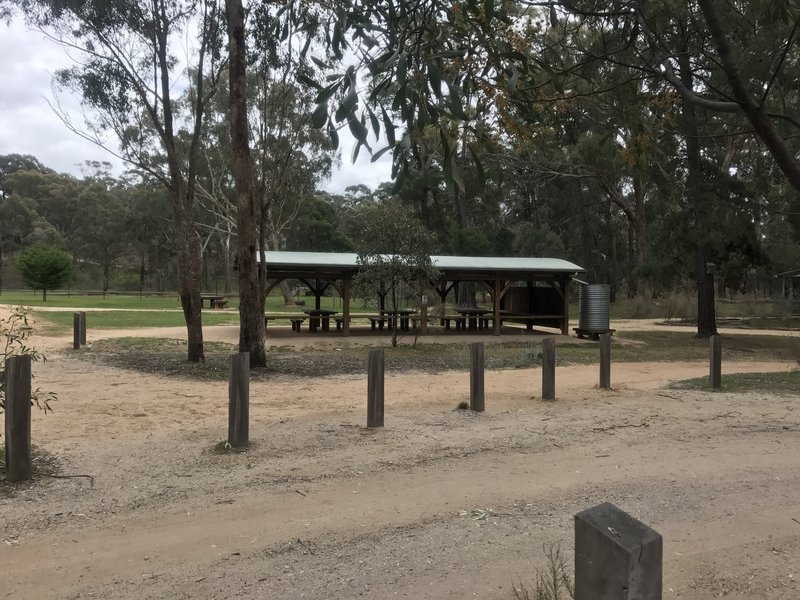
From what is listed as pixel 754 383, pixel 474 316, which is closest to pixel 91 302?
pixel 474 316

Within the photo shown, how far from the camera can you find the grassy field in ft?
42.8

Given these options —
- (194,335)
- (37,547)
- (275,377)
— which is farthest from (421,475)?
(194,335)

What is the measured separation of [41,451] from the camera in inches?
228

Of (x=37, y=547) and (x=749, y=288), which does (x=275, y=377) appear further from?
(x=749, y=288)

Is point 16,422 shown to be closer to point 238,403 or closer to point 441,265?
point 238,403

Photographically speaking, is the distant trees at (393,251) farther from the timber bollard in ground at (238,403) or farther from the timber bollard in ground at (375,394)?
the timber bollard in ground at (238,403)

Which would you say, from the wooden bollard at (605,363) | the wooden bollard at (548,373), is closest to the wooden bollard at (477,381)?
the wooden bollard at (548,373)

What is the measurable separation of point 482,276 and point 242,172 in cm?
1245

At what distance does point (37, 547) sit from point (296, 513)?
1.55m

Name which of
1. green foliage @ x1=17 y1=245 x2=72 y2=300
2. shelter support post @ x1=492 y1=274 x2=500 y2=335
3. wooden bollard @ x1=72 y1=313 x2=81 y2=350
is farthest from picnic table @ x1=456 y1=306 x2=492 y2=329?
green foliage @ x1=17 y1=245 x2=72 y2=300

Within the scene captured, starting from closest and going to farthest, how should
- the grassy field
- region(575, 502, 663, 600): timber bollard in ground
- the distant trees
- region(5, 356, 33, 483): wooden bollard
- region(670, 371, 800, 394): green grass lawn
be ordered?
region(575, 502, 663, 600): timber bollard in ground → region(5, 356, 33, 483): wooden bollard → region(670, 371, 800, 394): green grass lawn → the grassy field → the distant trees

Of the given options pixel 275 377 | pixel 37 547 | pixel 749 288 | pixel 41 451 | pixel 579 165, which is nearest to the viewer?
pixel 37 547

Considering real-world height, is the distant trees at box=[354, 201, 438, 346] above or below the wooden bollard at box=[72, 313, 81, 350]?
above

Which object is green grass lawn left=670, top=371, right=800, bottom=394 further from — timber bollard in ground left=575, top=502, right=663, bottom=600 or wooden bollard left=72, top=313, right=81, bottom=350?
wooden bollard left=72, top=313, right=81, bottom=350
